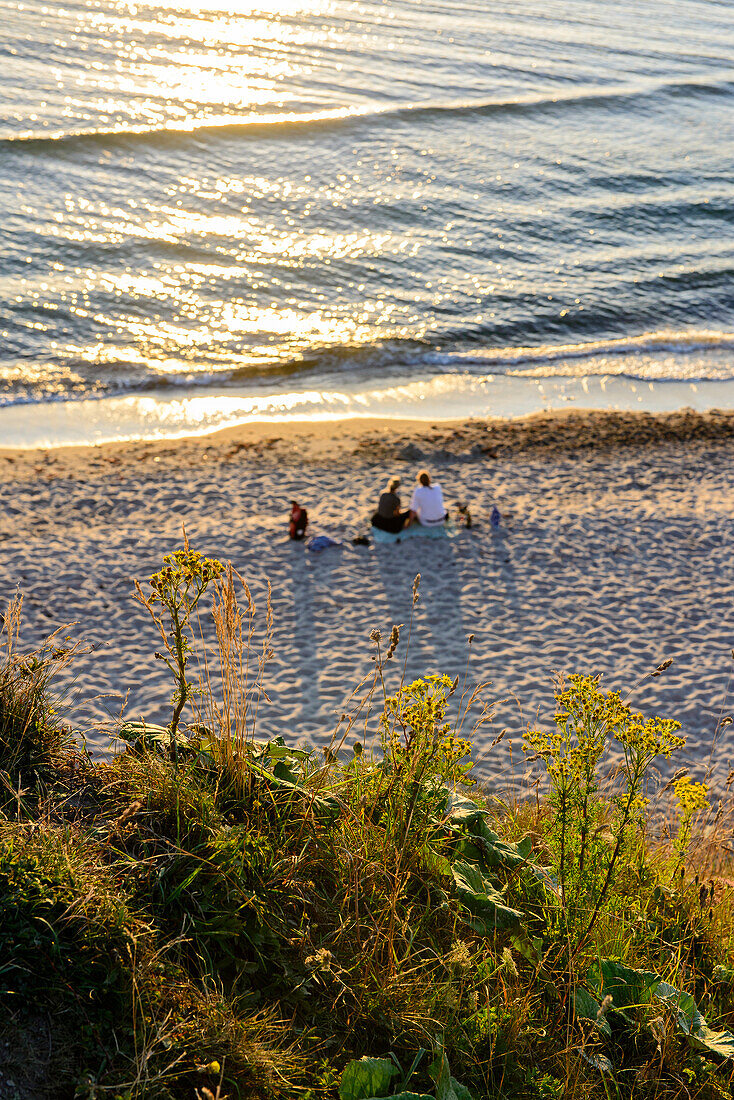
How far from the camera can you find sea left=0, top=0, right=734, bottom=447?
17.4 metres

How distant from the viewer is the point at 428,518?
11.7m

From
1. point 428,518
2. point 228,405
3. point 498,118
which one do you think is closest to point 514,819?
point 428,518

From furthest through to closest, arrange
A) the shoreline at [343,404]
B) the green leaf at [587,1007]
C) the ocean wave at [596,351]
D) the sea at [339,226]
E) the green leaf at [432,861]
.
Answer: the ocean wave at [596,351] → the sea at [339,226] → the shoreline at [343,404] → the green leaf at [432,861] → the green leaf at [587,1007]

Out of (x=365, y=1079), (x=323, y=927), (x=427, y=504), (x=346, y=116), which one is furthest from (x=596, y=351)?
(x=365, y=1079)

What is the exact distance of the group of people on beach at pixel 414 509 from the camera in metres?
11.6

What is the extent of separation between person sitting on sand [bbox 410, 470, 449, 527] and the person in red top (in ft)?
5.01

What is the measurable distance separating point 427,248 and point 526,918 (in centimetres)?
2100

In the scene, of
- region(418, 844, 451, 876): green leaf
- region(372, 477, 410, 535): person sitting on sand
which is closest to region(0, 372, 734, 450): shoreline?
region(372, 477, 410, 535): person sitting on sand

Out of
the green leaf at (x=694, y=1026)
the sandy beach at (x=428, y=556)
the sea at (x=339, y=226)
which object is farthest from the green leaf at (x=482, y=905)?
the sea at (x=339, y=226)

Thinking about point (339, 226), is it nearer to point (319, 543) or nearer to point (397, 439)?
point (397, 439)

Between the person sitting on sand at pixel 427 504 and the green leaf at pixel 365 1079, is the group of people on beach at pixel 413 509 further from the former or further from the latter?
the green leaf at pixel 365 1079

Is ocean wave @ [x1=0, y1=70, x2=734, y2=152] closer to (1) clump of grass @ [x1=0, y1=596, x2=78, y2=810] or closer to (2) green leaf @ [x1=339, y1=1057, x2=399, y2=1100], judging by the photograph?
(1) clump of grass @ [x1=0, y1=596, x2=78, y2=810]

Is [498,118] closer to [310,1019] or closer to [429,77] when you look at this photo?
[429,77]

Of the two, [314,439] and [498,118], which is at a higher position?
[498,118]
